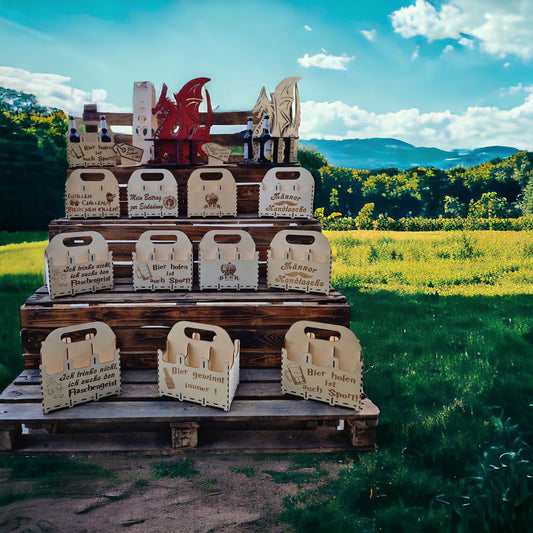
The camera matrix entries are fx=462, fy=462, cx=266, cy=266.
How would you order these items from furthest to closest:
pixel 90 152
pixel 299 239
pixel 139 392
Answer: pixel 90 152, pixel 299 239, pixel 139 392

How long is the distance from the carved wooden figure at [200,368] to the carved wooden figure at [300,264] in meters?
0.99

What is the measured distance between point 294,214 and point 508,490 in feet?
9.55

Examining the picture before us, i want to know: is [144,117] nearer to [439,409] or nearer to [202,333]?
[202,333]

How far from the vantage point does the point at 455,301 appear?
781 centimetres

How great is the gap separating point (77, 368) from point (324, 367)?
1682 millimetres

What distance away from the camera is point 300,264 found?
4.03 m

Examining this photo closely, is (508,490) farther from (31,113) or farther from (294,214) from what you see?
(31,113)

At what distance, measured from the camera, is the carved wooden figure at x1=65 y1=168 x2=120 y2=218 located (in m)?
4.62

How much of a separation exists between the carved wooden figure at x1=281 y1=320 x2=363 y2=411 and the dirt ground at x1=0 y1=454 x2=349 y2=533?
45 centimetres

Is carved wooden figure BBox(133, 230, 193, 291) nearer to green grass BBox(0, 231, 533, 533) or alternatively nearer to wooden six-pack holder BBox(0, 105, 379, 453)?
wooden six-pack holder BBox(0, 105, 379, 453)

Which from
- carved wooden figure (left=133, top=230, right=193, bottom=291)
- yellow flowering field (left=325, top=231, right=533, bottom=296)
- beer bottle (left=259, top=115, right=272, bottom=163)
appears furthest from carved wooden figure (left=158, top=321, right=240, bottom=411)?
yellow flowering field (left=325, top=231, right=533, bottom=296)

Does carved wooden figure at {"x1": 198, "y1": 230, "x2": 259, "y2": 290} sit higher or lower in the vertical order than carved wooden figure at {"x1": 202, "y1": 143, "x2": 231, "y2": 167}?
lower

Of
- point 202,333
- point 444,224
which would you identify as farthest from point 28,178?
point 202,333

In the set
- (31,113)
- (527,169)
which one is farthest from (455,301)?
(527,169)
